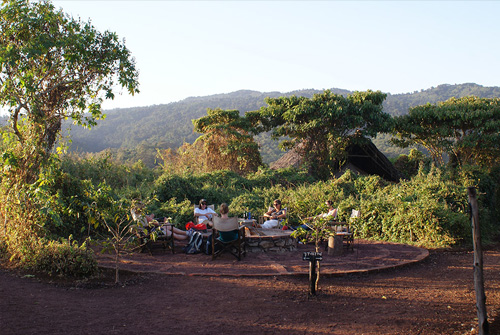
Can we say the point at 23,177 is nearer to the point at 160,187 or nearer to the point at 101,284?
the point at 101,284

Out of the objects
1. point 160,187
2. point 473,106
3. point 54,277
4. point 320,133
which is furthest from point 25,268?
point 473,106

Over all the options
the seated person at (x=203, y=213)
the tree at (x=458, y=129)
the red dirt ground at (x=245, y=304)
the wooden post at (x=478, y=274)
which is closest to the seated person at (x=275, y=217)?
the seated person at (x=203, y=213)

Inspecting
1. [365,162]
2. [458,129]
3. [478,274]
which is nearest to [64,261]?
[478,274]

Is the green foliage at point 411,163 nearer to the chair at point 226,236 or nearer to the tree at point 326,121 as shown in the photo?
the tree at point 326,121

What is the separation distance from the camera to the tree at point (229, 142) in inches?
763

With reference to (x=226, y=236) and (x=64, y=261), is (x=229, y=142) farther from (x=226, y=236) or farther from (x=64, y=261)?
(x=64, y=261)

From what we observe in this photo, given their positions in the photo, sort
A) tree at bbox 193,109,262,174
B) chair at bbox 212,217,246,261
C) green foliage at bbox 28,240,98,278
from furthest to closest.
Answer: tree at bbox 193,109,262,174
chair at bbox 212,217,246,261
green foliage at bbox 28,240,98,278

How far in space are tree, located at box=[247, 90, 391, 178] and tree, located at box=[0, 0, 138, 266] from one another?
38.5ft

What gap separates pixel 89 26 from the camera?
716 centimetres

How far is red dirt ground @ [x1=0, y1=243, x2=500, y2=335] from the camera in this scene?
4086 mm

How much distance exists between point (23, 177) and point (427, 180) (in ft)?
32.8

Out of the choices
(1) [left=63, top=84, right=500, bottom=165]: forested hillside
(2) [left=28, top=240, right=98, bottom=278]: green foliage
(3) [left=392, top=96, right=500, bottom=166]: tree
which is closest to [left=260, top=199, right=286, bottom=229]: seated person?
(2) [left=28, top=240, right=98, bottom=278]: green foliage

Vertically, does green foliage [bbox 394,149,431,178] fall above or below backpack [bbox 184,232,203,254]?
above

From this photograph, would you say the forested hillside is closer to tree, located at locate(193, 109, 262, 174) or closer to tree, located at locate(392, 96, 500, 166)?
tree, located at locate(193, 109, 262, 174)
